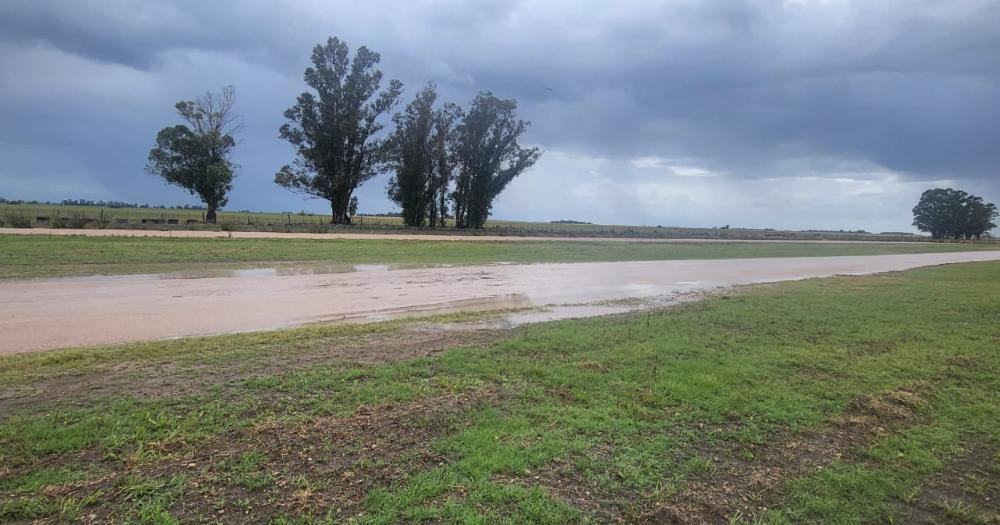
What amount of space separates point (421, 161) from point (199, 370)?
199 ft

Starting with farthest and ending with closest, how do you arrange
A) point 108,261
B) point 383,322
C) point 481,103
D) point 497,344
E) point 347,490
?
point 481,103 < point 108,261 < point 383,322 < point 497,344 < point 347,490

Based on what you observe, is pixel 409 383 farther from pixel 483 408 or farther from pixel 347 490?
pixel 347 490

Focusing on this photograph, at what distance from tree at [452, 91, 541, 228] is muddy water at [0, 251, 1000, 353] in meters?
47.3

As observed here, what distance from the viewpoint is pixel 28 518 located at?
366cm

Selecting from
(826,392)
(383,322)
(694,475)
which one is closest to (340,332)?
(383,322)

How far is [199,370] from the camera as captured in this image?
6.98 meters

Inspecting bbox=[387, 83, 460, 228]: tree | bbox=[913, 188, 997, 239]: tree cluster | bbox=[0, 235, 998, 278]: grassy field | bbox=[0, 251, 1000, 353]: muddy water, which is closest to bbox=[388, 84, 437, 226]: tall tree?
bbox=[387, 83, 460, 228]: tree

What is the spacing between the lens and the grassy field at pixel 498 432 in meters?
4.02

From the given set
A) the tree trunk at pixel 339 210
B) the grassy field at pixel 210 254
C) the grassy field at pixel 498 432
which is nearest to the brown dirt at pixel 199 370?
the grassy field at pixel 498 432

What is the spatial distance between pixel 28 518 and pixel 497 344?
20.5 ft

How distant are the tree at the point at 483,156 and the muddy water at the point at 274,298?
47.3 metres

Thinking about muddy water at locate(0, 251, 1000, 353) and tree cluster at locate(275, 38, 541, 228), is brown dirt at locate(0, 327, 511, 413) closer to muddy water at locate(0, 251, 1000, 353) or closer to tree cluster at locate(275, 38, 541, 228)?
muddy water at locate(0, 251, 1000, 353)

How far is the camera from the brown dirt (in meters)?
5.93

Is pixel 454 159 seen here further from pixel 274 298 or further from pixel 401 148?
pixel 274 298
